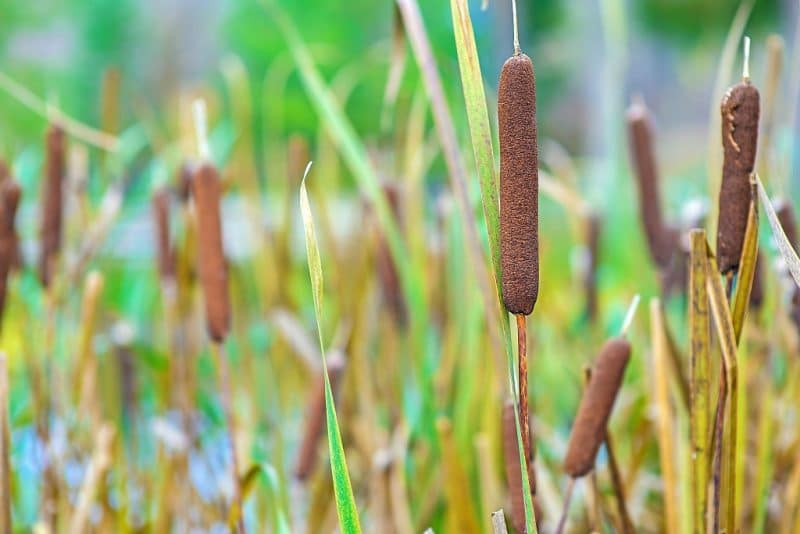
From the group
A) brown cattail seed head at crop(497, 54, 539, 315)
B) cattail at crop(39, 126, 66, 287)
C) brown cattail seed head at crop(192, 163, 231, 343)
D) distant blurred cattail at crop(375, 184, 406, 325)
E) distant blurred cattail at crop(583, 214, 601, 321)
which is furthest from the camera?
distant blurred cattail at crop(583, 214, 601, 321)

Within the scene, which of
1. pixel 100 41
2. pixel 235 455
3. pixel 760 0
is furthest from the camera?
pixel 760 0

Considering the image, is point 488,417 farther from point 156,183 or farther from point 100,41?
point 100,41

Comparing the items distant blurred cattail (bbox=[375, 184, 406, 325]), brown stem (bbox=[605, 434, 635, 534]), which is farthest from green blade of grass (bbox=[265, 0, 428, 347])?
brown stem (bbox=[605, 434, 635, 534])

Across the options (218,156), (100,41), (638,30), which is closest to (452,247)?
(218,156)

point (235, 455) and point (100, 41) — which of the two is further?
point (100, 41)

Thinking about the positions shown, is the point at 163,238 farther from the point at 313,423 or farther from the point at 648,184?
the point at 648,184

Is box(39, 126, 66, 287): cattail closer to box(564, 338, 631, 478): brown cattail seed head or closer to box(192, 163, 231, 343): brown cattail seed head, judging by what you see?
box(192, 163, 231, 343): brown cattail seed head
